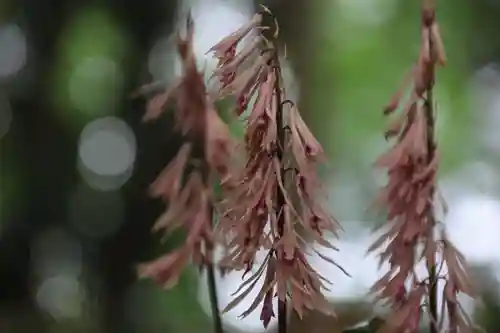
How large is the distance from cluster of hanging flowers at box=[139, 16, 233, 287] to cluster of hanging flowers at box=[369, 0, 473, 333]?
0.38ft

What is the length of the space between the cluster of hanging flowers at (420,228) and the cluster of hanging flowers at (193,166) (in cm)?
12

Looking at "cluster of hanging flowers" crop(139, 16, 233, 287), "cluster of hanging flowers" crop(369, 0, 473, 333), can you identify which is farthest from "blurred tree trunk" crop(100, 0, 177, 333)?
"cluster of hanging flowers" crop(369, 0, 473, 333)

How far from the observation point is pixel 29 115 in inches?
29.4

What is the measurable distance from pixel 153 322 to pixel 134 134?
0.19 m

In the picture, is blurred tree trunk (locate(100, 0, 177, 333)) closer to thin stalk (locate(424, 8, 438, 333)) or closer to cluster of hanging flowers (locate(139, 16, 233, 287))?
cluster of hanging flowers (locate(139, 16, 233, 287))

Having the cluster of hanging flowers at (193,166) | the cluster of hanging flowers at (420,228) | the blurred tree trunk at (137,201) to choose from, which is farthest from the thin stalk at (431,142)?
the blurred tree trunk at (137,201)

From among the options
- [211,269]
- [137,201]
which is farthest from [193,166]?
[137,201]

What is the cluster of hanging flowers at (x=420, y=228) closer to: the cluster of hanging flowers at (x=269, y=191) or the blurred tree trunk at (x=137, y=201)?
the cluster of hanging flowers at (x=269, y=191)

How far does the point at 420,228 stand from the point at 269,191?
10cm

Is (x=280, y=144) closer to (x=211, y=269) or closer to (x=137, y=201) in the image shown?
(x=211, y=269)

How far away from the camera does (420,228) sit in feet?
1.46

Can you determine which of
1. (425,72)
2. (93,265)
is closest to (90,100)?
(93,265)

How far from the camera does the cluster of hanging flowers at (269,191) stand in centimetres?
41

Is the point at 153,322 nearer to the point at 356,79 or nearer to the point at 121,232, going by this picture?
the point at 121,232
